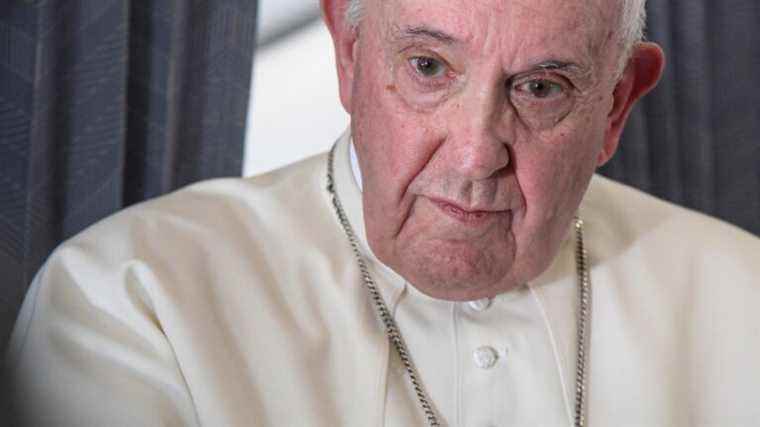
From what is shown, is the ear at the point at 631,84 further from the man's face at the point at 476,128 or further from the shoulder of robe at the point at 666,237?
the shoulder of robe at the point at 666,237

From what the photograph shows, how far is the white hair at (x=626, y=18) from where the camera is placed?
2.18 metres

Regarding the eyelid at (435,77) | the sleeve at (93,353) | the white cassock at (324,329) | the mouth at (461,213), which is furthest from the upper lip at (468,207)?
the sleeve at (93,353)

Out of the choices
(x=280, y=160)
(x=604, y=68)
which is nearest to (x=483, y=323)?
(x=604, y=68)

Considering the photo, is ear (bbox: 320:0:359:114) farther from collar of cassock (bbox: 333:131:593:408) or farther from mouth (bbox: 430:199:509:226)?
mouth (bbox: 430:199:509:226)

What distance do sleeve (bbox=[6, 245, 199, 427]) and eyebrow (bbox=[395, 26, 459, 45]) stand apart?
24.6 inches

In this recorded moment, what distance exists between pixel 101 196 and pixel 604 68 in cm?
122

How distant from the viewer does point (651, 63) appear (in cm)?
238

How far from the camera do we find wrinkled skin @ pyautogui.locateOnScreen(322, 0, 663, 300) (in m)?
2.04

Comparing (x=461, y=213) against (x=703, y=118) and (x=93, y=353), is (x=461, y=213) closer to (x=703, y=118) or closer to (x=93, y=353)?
(x=93, y=353)

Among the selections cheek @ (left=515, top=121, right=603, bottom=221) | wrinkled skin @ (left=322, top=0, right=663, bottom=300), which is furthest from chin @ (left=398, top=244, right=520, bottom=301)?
cheek @ (left=515, top=121, right=603, bottom=221)

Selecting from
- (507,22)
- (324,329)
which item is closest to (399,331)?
(324,329)

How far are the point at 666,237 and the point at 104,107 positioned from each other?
4.18 ft

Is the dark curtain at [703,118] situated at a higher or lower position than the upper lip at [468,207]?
higher

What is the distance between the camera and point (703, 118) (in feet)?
12.4
